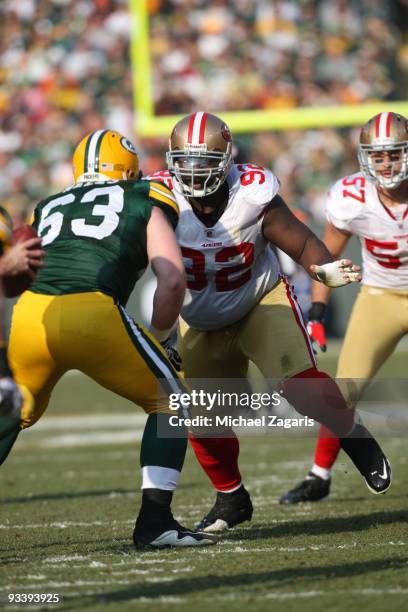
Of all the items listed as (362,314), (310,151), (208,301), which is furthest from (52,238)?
(310,151)

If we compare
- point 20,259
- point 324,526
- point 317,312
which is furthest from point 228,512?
point 20,259

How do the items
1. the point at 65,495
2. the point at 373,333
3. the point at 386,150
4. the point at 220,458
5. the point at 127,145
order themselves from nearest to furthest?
1. the point at 127,145
2. the point at 220,458
3. the point at 386,150
4. the point at 373,333
5. the point at 65,495

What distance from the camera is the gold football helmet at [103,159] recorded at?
431 centimetres

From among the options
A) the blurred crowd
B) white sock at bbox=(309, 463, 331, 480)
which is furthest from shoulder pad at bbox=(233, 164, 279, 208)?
the blurred crowd

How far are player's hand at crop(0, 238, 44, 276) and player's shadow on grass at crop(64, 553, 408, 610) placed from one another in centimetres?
99

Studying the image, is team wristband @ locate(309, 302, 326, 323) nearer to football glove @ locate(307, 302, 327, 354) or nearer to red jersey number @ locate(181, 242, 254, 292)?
football glove @ locate(307, 302, 327, 354)

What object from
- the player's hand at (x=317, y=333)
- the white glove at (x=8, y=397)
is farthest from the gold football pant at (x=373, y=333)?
the white glove at (x=8, y=397)

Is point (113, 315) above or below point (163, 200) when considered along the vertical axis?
below

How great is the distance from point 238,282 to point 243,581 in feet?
5.29

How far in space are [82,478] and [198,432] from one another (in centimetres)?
200

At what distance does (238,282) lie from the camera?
4.66 metres

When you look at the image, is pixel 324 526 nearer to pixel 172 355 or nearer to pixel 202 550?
pixel 202 550

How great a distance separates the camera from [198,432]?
15.6 ft

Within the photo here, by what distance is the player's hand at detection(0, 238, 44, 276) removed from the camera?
3.41m
